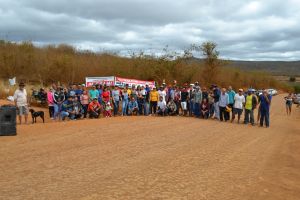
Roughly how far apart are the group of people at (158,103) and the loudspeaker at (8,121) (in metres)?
4.81

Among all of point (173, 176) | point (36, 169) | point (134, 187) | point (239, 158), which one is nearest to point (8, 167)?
point (36, 169)

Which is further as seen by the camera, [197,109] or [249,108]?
[197,109]

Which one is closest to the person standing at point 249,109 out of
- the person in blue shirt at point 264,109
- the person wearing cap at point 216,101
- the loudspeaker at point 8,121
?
the person in blue shirt at point 264,109

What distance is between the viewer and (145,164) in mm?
9805

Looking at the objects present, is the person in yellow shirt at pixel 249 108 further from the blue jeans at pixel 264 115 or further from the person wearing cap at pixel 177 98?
the person wearing cap at pixel 177 98

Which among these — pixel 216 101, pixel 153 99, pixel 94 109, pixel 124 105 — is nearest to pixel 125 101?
pixel 124 105

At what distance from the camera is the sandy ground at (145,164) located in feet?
25.2

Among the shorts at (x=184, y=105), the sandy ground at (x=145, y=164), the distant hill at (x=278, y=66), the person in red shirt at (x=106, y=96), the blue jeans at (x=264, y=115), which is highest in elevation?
the distant hill at (x=278, y=66)

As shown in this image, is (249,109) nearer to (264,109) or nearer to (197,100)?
(264,109)

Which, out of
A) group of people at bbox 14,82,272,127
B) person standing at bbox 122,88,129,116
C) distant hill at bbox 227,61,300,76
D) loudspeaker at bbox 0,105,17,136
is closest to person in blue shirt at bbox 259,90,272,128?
group of people at bbox 14,82,272,127

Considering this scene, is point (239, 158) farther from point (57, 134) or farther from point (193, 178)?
point (57, 134)

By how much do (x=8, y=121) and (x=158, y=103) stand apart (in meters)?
9.50

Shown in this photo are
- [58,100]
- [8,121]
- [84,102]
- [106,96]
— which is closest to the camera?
[8,121]

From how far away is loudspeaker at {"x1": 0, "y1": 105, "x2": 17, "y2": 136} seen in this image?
44.2ft
